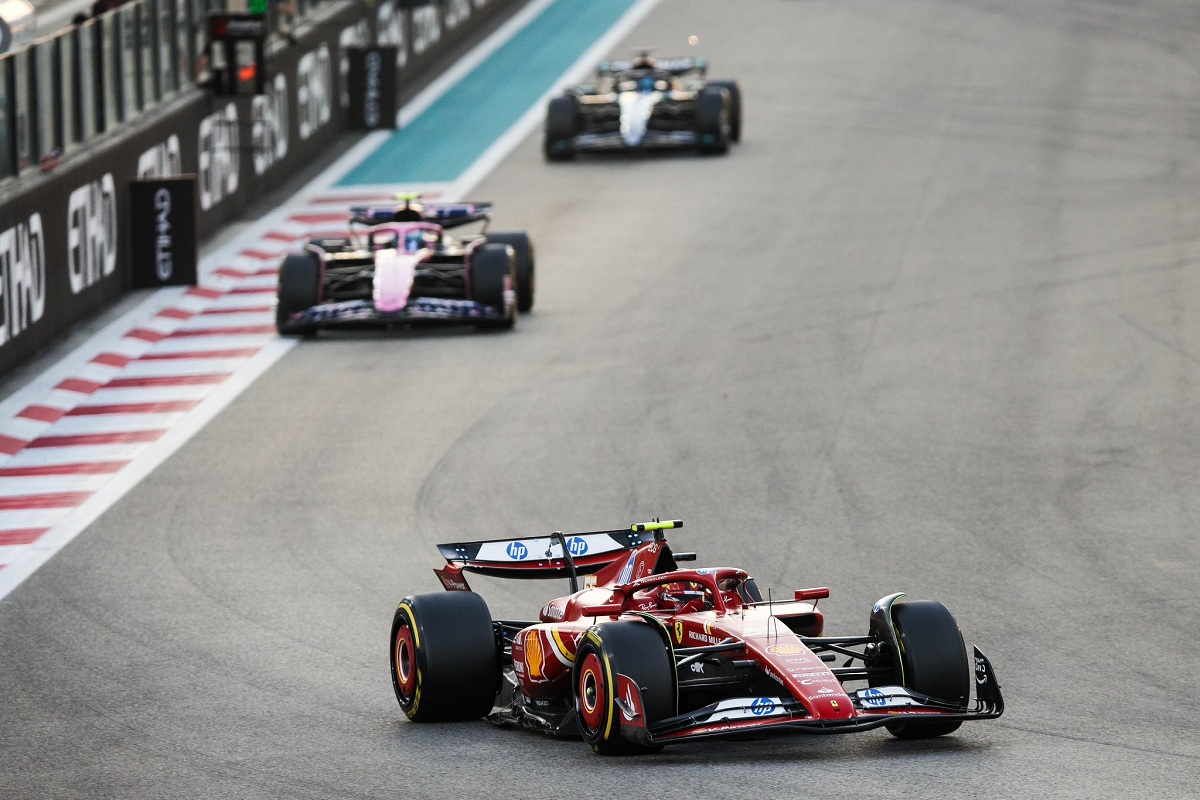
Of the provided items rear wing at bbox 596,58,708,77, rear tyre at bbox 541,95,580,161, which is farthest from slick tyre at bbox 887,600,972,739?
rear wing at bbox 596,58,708,77

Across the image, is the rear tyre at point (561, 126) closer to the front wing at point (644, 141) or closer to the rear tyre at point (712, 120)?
the front wing at point (644, 141)

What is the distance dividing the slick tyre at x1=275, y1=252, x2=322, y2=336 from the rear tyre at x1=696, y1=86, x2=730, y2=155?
10.7 m

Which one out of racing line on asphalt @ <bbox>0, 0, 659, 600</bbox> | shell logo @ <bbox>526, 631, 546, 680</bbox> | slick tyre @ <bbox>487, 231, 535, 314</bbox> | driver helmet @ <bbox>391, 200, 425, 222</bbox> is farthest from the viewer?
slick tyre @ <bbox>487, 231, 535, 314</bbox>

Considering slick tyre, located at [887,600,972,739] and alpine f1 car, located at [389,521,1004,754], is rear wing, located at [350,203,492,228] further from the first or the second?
slick tyre, located at [887,600,972,739]

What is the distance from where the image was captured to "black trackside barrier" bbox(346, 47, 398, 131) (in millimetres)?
31906

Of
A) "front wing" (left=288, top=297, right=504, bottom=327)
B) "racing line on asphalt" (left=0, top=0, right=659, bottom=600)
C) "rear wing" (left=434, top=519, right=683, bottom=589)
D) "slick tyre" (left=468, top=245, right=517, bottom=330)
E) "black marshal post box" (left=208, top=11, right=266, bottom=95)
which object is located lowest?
"racing line on asphalt" (left=0, top=0, right=659, bottom=600)

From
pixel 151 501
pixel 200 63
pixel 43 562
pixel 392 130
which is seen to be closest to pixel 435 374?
pixel 151 501

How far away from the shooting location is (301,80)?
29.5m

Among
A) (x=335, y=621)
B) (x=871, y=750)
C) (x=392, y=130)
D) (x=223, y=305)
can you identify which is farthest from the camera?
(x=392, y=130)

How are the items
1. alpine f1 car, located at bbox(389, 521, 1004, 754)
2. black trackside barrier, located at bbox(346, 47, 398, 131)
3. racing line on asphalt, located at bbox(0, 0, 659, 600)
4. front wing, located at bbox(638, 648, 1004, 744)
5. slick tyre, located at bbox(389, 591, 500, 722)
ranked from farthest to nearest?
black trackside barrier, located at bbox(346, 47, 398, 131), racing line on asphalt, located at bbox(0, 0, 659, 600), slick tyre, located at bbox(389, 591, 500, 722), alpine f1 car, located at bbox(389, 521, 1004, 754), front wing, located at bbox(638, 648, 1004, 744)

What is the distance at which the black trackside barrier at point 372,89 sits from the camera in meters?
31.9

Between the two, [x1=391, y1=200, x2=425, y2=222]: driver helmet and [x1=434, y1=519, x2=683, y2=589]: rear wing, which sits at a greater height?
[x1=434, y1=519, x2=683, y2=589]: rear wing

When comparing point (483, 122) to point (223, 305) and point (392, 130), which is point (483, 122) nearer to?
point (392, 130)

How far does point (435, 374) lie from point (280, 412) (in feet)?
5.78
